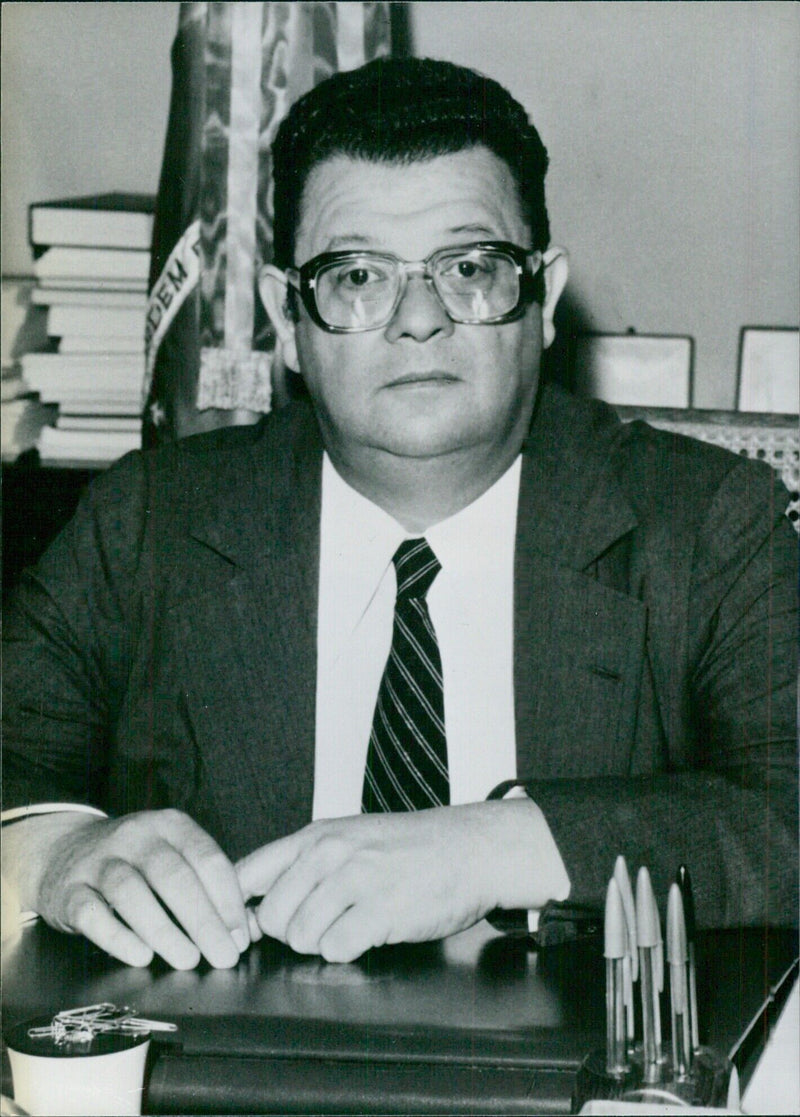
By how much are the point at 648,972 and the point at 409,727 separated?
2.43ft

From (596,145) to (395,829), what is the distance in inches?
62.6

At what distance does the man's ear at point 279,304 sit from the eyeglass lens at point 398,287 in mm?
132

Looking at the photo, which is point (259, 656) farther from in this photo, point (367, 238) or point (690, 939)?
point (690, 939)

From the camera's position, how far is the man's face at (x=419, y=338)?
1411 mm

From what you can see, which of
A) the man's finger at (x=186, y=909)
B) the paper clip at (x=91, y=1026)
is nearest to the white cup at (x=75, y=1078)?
the paper clip at (x=91, y=1026)

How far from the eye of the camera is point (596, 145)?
2.26 metres

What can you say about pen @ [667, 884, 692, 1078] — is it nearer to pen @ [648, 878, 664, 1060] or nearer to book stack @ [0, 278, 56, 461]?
pen @ [648, 878, 664, 1060]

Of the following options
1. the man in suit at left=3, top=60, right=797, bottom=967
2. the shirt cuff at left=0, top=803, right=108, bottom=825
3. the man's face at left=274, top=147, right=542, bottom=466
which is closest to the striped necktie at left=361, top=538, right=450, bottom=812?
the man in suit at left=3, top=60, right=797, bottom=967

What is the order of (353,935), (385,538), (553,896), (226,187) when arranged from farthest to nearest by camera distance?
(226,187), (385,538), (553,896), (353,935)

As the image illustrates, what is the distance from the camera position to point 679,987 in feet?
2.22

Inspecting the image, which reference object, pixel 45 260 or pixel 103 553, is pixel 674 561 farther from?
pixel 45 260

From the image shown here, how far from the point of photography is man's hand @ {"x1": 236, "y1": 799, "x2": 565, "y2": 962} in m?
0.97

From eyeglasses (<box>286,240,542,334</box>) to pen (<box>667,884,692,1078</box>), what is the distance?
87 cm

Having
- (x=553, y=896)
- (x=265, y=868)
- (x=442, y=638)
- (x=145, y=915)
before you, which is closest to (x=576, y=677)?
(x=442, y=638)
